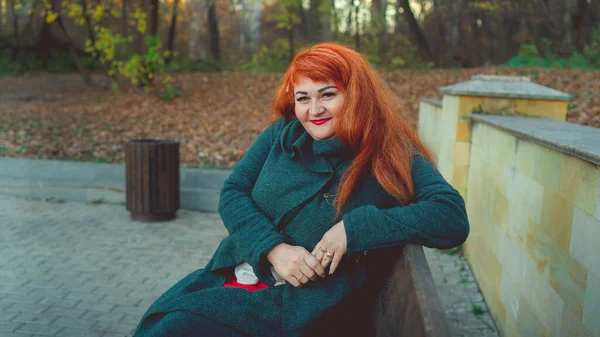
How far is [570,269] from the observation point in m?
2.68

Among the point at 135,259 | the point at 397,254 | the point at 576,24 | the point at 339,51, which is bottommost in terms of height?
→ the point at 135,259

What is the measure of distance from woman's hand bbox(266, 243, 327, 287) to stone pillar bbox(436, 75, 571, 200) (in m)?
3.59

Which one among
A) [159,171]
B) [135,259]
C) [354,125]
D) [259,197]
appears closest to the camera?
[354,125]

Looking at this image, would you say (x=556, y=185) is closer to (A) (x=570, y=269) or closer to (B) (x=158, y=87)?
(A) (x=570, y=269)

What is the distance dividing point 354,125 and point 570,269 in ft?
3.94

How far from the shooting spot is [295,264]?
2.25 metres

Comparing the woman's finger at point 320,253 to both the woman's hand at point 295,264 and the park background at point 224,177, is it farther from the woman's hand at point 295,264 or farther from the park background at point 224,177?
the park background at point 224,177

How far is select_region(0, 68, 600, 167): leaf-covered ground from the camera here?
995 cm

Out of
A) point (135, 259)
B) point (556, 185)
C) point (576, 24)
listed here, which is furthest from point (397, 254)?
point (576, 24)

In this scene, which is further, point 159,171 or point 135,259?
point 159,171

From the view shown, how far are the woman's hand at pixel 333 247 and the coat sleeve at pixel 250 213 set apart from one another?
210 millimetres

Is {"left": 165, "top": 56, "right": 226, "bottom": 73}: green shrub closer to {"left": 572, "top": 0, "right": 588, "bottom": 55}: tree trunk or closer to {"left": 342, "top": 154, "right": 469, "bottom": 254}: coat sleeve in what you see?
{"left": 572, "top": 0, "right": 588, "bottom": 55}: tree trunk

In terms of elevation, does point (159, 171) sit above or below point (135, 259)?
above

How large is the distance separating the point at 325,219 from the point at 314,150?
295 mm
